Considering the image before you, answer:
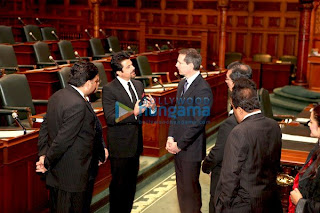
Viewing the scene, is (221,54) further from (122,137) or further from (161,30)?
(122,137)

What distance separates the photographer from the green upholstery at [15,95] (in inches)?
178

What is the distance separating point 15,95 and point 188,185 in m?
2.04

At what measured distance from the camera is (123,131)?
355 cm

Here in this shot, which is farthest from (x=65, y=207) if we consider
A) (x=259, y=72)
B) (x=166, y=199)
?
(x=259, y=72)

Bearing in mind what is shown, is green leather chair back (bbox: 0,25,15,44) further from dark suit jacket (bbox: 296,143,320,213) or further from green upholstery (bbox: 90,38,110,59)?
dark suit jacket (bbox: 296,143,320,213)

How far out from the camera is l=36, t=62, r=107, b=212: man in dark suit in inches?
109

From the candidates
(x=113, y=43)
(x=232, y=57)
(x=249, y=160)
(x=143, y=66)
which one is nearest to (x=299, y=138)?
(x=249, y=160)

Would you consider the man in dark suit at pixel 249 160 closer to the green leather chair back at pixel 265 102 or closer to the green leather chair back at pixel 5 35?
the green leather chair back at pixel 265 102

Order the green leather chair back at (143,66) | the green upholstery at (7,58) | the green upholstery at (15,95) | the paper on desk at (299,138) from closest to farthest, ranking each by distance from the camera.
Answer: the paper on desk at (299,138), the green upholstery at (15,95), the green upholstery at (7,58), the green leather chair back at (143,66)

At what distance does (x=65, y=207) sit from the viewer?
2885mm

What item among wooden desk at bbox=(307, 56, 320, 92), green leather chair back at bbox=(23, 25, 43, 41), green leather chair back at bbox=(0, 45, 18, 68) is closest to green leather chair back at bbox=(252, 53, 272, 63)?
wooden desk at bbox=(307, 56, 320, 92)

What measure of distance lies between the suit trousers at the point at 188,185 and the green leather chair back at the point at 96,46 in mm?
5145

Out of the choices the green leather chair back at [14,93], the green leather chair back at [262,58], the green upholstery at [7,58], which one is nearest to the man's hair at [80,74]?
the green leather chair back at [14,93]

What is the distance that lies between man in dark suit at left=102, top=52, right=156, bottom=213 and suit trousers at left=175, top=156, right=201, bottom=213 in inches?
13.7
